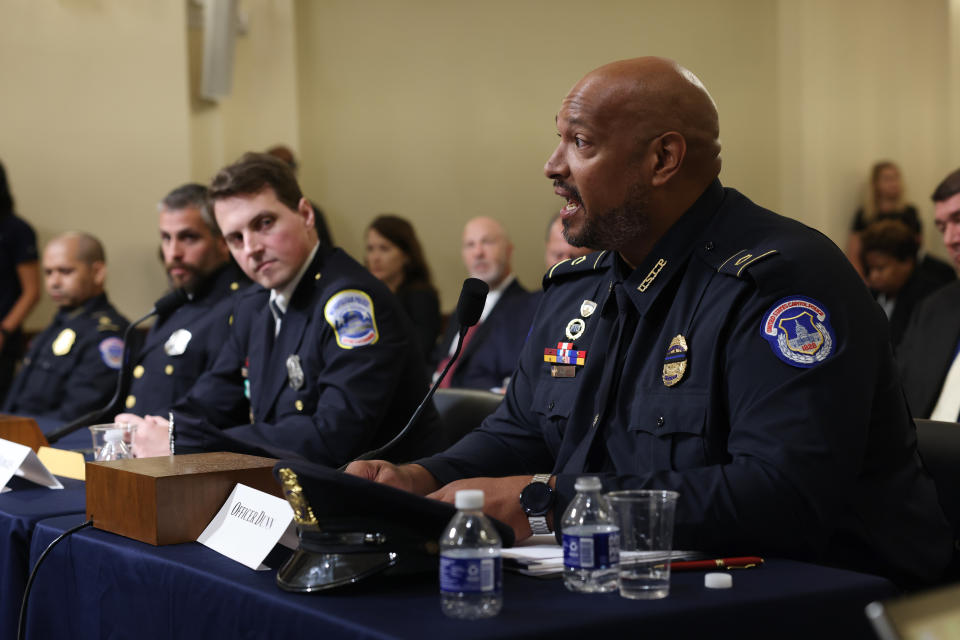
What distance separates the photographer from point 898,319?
4.50 metres

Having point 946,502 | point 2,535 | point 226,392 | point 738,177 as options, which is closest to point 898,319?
point 738,177

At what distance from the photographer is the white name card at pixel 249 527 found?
1.16m

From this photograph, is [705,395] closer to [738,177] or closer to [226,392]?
[226,392]

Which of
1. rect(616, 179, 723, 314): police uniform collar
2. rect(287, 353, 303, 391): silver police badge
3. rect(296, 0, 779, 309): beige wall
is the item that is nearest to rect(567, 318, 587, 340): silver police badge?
rect(616, 179, 723, 314): police uniform collar

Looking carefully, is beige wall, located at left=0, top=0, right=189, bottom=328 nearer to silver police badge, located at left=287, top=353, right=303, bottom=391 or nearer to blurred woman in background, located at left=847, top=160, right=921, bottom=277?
silver police badge, located at left=287, top=353, right=303, bottom=391

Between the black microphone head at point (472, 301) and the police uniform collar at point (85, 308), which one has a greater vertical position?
the black microphone head at point (472, 301)

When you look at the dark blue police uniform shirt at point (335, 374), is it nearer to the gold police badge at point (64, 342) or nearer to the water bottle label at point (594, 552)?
the water bottle label at point (594, 552)

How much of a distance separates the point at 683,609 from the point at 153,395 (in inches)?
94.4

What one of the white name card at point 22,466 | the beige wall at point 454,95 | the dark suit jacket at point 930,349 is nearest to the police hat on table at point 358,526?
the white name card at point 22,466

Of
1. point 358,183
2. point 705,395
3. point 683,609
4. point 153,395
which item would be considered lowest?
point 153,395

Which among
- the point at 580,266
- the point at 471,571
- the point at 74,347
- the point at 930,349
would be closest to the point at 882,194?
the point at 930,349

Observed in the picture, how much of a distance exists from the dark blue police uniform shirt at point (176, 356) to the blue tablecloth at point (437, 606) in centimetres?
174

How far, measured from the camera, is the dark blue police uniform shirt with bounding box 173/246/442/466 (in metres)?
2.15

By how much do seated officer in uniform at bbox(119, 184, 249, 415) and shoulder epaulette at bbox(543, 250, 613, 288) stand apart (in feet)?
4.44
